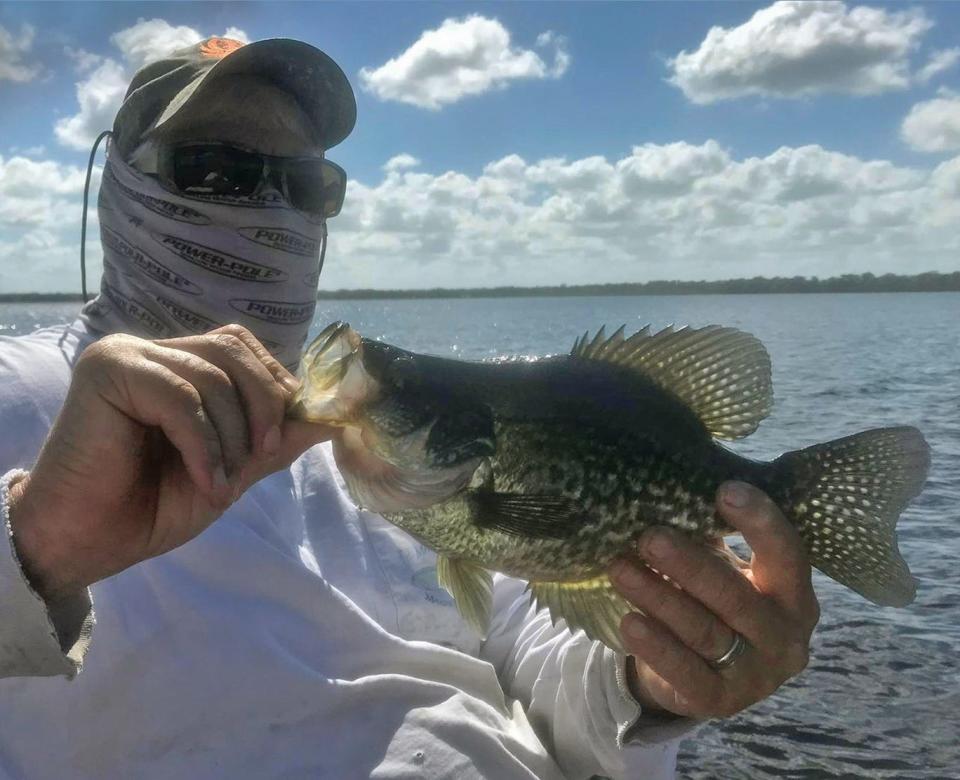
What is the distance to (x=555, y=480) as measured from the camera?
2.69 meters

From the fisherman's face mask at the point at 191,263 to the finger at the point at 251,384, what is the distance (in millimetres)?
1690

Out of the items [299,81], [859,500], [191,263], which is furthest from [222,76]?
[859,500]

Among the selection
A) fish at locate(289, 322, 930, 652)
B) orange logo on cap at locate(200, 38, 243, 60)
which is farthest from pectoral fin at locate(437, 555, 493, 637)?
orange logo on cap at locate(200, 38, 243, 60)

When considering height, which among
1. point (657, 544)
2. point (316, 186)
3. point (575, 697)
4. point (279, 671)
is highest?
point (316, 186)

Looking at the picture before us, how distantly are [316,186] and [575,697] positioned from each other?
2575 mm

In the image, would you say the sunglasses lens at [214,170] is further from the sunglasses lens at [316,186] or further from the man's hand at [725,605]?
the man's hand at [725,605]

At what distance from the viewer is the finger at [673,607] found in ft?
9.23

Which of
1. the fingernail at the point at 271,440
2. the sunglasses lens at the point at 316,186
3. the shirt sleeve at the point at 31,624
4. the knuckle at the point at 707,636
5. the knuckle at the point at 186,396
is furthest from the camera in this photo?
the sunglasses lens at the point at 316,186

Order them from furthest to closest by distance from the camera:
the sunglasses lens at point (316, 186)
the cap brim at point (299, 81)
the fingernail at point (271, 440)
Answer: the sunglasses lens at point (316, 186)
the cap brim at point (299, 81)
the fingernail at point (271, 440)

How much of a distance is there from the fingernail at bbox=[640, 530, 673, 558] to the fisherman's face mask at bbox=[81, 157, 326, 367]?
204 cm

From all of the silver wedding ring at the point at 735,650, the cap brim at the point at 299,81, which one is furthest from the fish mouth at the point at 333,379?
the cap brim at the point at 299,81

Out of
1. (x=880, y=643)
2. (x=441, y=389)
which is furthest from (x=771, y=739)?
(x=441, y=389)

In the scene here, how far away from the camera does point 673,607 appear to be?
283cm

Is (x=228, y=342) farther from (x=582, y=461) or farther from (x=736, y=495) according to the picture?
(x=736, y=495)
